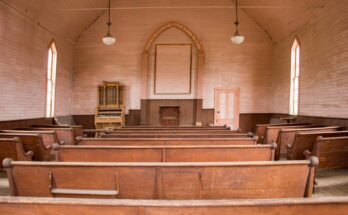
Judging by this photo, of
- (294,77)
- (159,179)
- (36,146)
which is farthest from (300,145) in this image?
(294,77)

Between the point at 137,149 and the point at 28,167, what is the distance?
1.12 metres

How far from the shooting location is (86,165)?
1967mm

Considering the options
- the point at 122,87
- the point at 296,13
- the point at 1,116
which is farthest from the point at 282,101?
the point at 1,116

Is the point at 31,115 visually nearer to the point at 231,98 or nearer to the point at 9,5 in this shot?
the point at 9,5

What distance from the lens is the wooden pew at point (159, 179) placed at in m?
1.93

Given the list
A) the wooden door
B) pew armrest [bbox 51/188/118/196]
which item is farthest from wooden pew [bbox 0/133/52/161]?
the wooden door

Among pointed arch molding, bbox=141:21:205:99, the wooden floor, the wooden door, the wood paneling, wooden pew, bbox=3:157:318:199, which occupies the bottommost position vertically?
the wooden floor

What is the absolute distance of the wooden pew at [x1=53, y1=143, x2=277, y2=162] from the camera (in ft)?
9.23

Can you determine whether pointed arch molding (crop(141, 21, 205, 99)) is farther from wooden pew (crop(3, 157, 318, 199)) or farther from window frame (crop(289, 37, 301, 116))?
wooden pew (crop(3, 157, 318, 199))

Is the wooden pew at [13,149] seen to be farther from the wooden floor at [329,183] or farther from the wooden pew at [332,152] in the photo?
the wooden pew at [332,152]

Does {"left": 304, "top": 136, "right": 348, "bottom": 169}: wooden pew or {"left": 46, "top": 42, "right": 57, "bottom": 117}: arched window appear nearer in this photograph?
{"left": 304, "top": 136, "right": 348, "bottom": 169}: wooden pew

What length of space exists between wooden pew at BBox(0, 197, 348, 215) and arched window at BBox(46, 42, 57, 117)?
803cm

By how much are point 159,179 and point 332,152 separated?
3.44m

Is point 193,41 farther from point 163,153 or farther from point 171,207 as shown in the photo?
point 171,207
